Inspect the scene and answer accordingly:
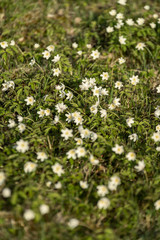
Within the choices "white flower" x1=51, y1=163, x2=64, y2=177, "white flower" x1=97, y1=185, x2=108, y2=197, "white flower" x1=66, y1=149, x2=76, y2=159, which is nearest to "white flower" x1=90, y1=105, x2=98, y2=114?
"white flower" x1=66, y1=149, x2=76, y2=159

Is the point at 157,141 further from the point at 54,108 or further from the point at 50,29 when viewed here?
the point at 50,29

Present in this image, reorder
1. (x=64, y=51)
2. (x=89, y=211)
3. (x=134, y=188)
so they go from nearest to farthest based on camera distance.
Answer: (x=89, y=211)
(x=134, y=188)
(x=64, y=51)

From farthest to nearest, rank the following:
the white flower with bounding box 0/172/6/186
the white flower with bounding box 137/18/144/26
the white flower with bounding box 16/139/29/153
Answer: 1. the white flower with bounding box 137/18/144/26
2. the white flower with bounding box 16/139/29/153
3. the white flower with bounding box 0/172/6/186

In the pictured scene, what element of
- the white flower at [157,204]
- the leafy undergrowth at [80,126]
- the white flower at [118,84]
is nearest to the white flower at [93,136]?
the leafy undergrowth at [80,126]

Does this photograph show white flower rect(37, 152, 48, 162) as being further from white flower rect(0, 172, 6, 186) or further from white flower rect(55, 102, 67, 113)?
white flower rect(55, 102, 67, 113)

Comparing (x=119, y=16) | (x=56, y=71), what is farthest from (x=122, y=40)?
(x=56, y=71)

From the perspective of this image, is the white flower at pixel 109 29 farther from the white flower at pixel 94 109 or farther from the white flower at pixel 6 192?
the white flower at pixel 6 192

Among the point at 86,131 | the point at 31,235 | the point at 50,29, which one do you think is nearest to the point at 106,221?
the point at 31,235

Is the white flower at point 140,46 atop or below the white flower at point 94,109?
atop
